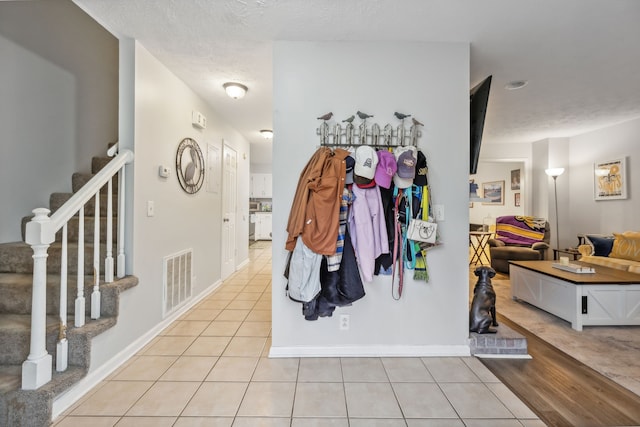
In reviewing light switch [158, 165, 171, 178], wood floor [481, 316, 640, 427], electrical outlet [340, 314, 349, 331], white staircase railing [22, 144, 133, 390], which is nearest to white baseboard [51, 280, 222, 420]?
white staircase railing [22, 144, 133, 390]

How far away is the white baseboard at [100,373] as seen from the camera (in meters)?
1.57

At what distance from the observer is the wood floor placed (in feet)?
5.03

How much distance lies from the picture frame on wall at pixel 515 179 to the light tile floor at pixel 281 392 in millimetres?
5469

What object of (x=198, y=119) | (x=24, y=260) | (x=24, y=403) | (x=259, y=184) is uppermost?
(x=198, y=119)

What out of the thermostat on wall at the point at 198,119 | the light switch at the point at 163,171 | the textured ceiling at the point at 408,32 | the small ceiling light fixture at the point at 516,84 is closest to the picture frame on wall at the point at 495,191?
the textured ceiling at the point at 408,32

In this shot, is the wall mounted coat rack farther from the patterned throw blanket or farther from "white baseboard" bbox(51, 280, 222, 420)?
the patterned throw blanket

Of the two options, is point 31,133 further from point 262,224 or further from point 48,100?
point 262,224

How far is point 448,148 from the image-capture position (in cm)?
216

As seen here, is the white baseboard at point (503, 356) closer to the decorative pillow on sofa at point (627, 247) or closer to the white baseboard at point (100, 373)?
the white baseboard at point (100, 373)

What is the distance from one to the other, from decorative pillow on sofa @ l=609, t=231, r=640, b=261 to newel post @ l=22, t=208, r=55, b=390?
19.1ft

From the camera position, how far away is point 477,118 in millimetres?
2289

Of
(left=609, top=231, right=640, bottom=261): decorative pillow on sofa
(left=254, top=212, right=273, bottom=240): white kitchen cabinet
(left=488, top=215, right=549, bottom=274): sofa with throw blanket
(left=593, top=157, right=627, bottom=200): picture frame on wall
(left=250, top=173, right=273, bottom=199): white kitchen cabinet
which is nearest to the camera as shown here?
(left=609, top=231, right=640, bottom=261): decorative pillow on sofa

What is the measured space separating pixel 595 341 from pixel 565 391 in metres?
1.06

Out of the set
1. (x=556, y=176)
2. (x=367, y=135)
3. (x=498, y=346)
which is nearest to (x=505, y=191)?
(x=556, y=176)
